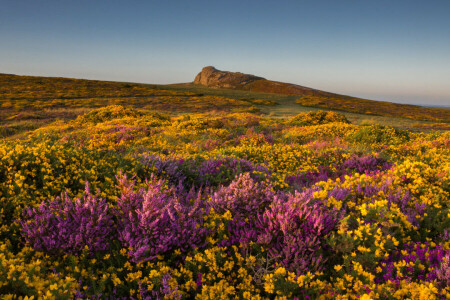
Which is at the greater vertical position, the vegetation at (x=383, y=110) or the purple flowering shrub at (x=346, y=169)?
the vegetation at (x=383, y=110)

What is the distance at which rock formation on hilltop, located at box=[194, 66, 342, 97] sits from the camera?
10700cm

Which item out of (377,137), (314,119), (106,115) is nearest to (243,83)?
(314,119)

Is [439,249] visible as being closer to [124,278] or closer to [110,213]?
[124,278]

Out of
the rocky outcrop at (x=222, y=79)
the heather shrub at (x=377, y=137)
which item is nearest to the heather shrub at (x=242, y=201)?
the heather shrub at (x=377, y=137)

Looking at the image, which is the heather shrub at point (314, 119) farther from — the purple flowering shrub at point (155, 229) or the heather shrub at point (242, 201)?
the purple flowering shrub at point (155, 229)

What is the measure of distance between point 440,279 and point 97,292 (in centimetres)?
326

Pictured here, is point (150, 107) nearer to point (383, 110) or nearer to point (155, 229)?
point (155, 229)

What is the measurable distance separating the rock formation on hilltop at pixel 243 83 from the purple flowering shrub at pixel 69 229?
104093 millimetres

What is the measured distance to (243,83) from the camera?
5059 inches

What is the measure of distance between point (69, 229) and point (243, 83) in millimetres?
130580

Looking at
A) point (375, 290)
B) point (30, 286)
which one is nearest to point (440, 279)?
point (375, 290)

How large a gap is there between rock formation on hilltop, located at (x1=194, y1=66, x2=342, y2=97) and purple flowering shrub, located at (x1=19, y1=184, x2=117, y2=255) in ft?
342

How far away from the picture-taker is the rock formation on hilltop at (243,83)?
107 meters

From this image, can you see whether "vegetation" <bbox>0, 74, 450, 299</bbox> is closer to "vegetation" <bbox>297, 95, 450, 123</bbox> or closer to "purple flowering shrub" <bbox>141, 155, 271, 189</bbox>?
"purple flowering shrub" <bbox>141, 155, 271, 189</bbox>
